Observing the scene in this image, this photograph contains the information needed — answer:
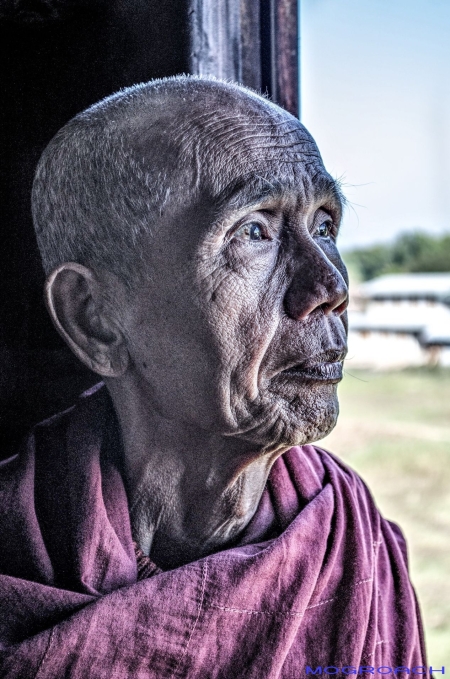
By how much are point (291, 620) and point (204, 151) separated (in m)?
0.85

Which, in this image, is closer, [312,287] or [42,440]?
[312,287]

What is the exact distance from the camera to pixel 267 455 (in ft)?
4.24

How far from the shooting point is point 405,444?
3074 mm

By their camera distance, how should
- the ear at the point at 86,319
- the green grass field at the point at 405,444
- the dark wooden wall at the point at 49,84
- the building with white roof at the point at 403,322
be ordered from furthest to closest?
the green grass field at the point at 405,444 < the building with white roof at the point at 403,322 < the dark wooden wall at the point at 49,84 < the ear at the point at 86,319

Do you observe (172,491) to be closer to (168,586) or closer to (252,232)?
(168,586)

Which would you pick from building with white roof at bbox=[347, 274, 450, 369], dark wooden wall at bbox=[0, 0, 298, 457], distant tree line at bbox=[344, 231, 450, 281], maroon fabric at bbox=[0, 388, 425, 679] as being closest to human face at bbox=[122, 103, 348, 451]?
maroon fabric at bbox=[0, 388, 425, 679]

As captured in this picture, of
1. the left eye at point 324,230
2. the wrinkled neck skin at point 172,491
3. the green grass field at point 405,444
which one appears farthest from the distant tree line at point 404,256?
the wrinkled neck skin at point 172,491

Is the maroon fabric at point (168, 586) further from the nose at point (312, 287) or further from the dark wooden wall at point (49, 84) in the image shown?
the nose at point (312, 287)

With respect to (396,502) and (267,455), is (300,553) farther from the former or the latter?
(396,502)

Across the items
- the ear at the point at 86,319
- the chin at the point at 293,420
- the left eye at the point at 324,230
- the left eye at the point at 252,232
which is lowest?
the chin at the point at 293,420

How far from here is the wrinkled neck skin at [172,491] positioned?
1.31 m

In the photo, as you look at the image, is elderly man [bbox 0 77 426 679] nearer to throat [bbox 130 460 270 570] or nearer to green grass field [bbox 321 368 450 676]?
throat [bbox 130 460 270 570]

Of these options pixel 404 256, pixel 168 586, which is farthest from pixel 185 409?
pixel 404 256

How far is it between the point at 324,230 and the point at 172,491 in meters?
0.59
